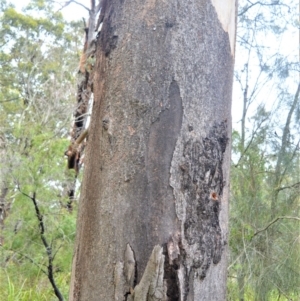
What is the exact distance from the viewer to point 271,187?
2289 millimetres

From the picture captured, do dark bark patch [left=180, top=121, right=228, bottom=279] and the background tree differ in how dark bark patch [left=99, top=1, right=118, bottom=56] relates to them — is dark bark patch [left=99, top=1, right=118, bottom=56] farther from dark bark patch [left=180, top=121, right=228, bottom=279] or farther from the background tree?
the background tree

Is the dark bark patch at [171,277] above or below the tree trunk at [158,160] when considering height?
below

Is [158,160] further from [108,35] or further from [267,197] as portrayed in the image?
[267,197]

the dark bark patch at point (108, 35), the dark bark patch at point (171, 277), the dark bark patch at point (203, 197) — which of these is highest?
the dark bark patch at point (108, 35)

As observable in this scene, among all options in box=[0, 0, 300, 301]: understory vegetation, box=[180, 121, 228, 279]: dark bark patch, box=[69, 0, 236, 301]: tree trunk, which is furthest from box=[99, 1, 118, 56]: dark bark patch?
box=[0, 0, 300, 301]: understory vegetation

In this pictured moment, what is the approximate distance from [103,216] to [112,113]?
4.5 inches

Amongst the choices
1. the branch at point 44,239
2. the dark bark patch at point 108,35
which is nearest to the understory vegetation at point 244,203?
the branch at point 44,239

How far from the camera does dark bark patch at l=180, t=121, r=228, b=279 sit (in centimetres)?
45

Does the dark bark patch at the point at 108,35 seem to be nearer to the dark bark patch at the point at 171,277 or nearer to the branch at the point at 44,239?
the dark bark patch at the point at 171,277

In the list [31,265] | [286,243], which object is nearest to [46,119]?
[31,265]

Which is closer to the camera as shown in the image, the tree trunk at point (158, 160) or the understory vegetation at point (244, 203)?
the tree trunk at point (158, 160)

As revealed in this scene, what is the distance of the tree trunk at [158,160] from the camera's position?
17.2 inches

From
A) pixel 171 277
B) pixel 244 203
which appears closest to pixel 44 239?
pixel 244 203

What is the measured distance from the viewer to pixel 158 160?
456 mm
